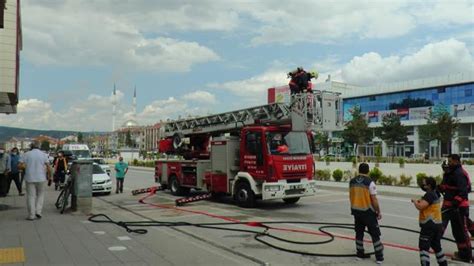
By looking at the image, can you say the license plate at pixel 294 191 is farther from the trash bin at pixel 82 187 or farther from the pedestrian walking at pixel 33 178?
the pedestrian walking at pixel 33 178

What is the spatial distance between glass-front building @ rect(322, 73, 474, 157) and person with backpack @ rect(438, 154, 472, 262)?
226 ft

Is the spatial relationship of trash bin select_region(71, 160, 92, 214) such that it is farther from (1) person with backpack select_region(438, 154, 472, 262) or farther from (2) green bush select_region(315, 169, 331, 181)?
(2) green bush select_region(315, 169, 331, 181)

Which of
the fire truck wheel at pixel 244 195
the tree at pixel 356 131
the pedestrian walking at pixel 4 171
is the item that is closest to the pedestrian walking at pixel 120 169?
Answer: the pedestrian walking at pixel 4 171

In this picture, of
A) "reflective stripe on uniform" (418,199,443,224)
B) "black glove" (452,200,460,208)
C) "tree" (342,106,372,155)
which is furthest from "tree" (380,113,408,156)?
"reflective stripe on uniform" (418,199,443,224)

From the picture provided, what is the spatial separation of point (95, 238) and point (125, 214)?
13.1ft

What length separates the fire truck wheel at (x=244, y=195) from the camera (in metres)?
14.1

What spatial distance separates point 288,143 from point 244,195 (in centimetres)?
212

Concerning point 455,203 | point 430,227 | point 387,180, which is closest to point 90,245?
point 430,227

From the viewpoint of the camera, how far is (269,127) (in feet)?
45.7

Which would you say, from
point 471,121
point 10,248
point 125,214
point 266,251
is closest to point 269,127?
point 125,214

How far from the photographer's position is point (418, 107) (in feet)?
297

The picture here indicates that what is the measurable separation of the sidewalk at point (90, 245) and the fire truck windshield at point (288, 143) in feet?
16.3

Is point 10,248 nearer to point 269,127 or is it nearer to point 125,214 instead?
point 125,214

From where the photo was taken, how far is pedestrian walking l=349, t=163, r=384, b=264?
7113 millimetres
